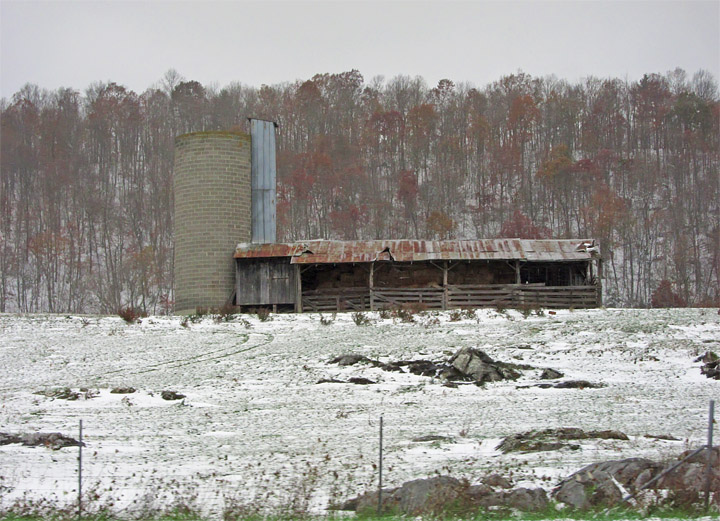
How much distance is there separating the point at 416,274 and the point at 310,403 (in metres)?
19.0

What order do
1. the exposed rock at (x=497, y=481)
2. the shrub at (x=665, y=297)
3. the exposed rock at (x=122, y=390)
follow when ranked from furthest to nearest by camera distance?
the shrub at (x=665, y=297) < the exposed rock at (x=122, y=390) < the exposed rock at (x=497, y=481)

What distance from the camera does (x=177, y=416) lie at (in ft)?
57.8

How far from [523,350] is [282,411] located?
831 cm

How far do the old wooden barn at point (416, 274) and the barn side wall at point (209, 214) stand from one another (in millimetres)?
1064

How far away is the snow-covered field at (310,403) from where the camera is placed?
1280cm

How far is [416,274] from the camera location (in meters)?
37.3

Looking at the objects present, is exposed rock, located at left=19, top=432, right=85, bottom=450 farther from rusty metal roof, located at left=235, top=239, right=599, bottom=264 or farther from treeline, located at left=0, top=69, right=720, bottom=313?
treeline, located at left=0, top=69, right=720, bottom=313

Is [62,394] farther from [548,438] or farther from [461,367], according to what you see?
[548,438]

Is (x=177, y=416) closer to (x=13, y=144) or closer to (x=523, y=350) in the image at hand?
(x=523, y=350)

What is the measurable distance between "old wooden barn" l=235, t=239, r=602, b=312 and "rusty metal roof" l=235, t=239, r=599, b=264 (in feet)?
0.13

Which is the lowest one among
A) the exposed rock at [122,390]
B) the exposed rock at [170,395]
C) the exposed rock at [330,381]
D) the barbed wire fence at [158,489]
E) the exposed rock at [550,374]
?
the barbed wire fence at [158,489]

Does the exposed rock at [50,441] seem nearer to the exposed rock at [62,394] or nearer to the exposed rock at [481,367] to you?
the exposed rock at [62,394]

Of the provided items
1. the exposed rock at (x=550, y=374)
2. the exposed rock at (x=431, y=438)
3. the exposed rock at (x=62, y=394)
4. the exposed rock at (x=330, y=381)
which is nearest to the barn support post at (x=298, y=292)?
the exposed rock at (x=330, y=381)

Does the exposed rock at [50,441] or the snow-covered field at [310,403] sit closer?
the snow-covered field at [310,403]
